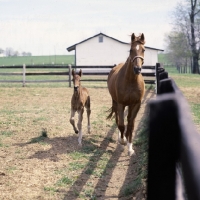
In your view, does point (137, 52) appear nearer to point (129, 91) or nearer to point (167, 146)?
point (129, 91)

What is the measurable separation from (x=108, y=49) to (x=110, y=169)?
46245 millimetres

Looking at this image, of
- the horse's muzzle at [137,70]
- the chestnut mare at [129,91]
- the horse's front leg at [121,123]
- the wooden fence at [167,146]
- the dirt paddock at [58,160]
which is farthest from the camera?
the horse's front leg at [121,123]

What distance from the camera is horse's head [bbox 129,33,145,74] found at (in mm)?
7031

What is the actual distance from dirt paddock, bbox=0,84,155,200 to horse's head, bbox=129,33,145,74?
1825mm

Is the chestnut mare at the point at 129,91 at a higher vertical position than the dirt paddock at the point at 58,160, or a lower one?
higher

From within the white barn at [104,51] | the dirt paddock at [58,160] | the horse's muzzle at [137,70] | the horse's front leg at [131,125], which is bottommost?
the dirt paddock at [58,160]

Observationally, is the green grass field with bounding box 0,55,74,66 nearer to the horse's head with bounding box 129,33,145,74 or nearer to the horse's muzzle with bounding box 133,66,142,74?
the horse's head with bounding box 129,33,145,74

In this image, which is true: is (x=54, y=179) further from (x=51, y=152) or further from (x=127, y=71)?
(x=127, y=71)

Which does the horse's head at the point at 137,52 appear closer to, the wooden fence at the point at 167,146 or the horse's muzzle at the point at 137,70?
the horse's muzzle at the point at 137,70

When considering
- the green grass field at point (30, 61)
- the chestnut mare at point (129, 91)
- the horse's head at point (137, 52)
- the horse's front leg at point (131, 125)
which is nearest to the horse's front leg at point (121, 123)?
the chestnut mare at point (129, 91)

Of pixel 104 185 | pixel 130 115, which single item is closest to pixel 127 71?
pixel 130 115

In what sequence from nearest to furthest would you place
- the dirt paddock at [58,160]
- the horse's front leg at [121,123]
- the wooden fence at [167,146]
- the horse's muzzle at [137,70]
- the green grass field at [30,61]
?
the wooden fence at [167,146] < the dirt paddock at [58,160] < the horse's muzzle at [137,70] < the horse's front leg at [121,123] < the green grass field at [30,61]

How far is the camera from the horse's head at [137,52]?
7.03m

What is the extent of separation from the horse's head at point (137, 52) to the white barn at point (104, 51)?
145 feet
